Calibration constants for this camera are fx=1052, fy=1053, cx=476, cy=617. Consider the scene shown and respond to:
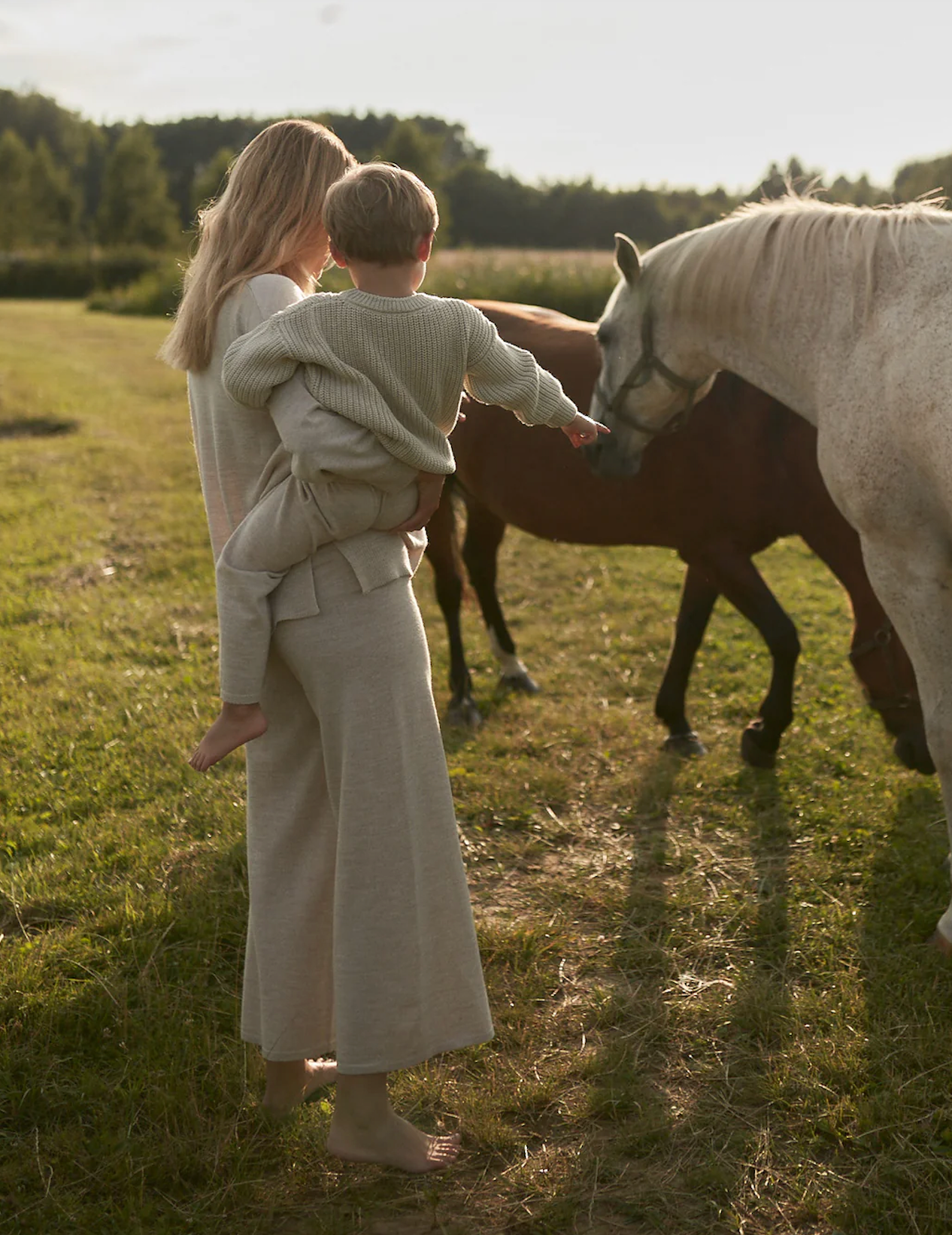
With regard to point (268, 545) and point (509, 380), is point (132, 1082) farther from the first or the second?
point (509, 380)

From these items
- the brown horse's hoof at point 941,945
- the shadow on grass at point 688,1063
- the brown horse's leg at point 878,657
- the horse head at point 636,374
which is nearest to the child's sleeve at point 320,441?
the shadow on grass at point 688,1063

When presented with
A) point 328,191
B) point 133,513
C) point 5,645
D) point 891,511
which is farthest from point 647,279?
point 133,513

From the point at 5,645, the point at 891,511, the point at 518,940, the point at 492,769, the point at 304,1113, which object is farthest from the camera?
the point at 5,645

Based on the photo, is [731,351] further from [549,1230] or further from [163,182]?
[163,182]

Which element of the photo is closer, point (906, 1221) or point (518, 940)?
point (906, 1221)

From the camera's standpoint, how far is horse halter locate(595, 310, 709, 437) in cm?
340

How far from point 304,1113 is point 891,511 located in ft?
6.65

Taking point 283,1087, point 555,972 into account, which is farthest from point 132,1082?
point 555,972

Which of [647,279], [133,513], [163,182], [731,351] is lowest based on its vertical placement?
[133,513]

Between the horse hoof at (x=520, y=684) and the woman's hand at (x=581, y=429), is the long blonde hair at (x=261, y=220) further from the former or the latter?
the horse hoof at (x=520, y=684)

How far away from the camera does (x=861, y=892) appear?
128 inches

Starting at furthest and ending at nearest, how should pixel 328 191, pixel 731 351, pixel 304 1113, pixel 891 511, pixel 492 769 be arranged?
pixel 492 769 → pixel 731 351 → pixel 891 511 → pixel 304 1113 → pixel 328 191

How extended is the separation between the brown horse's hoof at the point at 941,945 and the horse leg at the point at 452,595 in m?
2.24

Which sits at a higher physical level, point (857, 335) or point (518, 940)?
point (857, 335)
